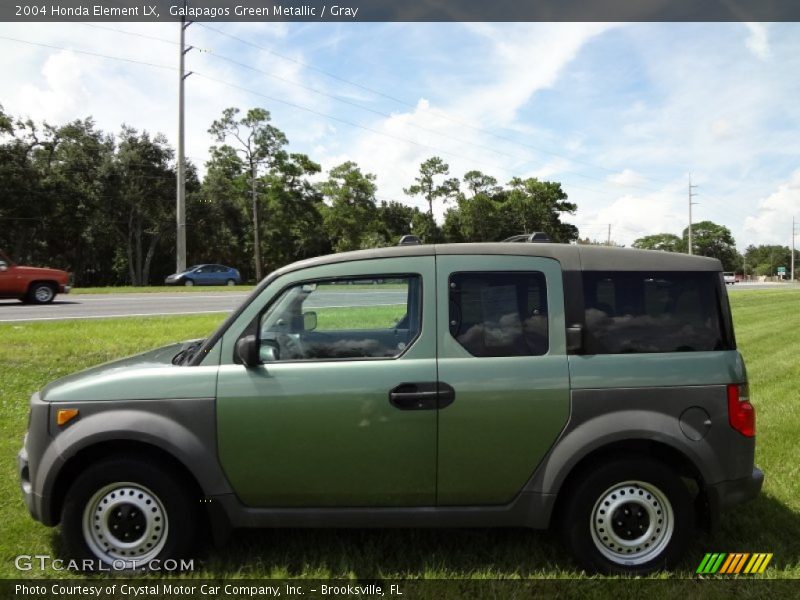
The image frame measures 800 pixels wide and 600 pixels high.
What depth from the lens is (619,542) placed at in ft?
10.6

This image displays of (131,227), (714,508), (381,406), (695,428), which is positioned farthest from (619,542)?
(131,227)

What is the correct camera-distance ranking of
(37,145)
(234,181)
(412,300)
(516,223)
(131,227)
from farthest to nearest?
(516,223) → (234,181) → (131,227) → (37,145) → (412,300)

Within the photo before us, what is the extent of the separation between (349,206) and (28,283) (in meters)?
37.7

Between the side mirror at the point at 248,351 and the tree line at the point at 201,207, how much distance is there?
4376 cm

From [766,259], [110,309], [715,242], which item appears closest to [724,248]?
[715,242]

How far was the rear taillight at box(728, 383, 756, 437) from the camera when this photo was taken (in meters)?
3.21

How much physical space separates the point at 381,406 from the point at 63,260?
5323 centimetres

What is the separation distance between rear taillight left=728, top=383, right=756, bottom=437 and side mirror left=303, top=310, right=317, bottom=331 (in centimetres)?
234

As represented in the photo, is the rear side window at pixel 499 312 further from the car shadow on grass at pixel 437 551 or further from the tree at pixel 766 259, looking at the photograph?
the tree at pixel 766 259

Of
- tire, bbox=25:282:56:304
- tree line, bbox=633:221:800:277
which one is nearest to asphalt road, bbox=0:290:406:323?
tire, bbox=25:282:56:304

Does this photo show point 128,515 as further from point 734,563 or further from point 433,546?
point 734,563

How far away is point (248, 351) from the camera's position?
3.19 m

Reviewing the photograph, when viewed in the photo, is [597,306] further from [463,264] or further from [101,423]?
[101,423]

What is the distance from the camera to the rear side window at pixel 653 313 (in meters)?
3.31
